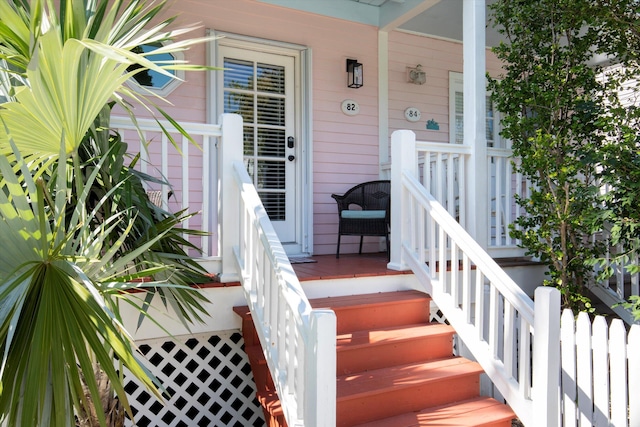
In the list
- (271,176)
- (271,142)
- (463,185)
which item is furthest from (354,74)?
(463,185)

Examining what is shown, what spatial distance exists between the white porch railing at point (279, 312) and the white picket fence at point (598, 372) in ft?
4.75

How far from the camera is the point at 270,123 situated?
187 inches

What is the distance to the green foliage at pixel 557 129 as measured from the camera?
10.8 ft

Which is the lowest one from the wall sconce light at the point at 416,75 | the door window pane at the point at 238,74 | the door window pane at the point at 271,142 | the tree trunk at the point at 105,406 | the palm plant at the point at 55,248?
the tree trunk at the point at 105,406

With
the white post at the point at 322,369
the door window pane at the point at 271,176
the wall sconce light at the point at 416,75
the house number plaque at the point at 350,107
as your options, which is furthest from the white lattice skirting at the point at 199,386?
the wall sconce light at the point at 416,75

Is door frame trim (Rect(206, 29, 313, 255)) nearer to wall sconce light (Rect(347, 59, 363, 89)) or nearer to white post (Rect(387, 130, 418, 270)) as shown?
wall sconce light (Rect(347, 59, 363, 89))

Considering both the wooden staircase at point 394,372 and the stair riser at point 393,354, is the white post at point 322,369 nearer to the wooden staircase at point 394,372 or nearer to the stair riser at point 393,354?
the wooden staircase at point 394,372

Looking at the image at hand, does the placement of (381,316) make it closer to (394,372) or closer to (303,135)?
(394,372)

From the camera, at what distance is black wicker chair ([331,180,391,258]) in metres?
4.28

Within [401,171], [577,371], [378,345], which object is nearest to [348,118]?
[401,171]

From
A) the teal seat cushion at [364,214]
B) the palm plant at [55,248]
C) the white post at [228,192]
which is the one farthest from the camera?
the teal seat cushion at [364,214]

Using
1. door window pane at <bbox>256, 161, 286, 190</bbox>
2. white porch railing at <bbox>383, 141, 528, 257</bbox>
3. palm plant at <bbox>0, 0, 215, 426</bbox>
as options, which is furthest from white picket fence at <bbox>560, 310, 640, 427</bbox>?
door window pane at <bbox>256, 161, 286, 190</bbox>

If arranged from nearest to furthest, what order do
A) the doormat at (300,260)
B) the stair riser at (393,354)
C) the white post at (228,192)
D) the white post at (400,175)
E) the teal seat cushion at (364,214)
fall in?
the stair riser at (393,354) → the white post at (228,192) → the white post at (400,175) → the doormat at (300,260) → the teal seat cushion at (364,214)

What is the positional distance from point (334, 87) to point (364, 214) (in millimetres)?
1544
